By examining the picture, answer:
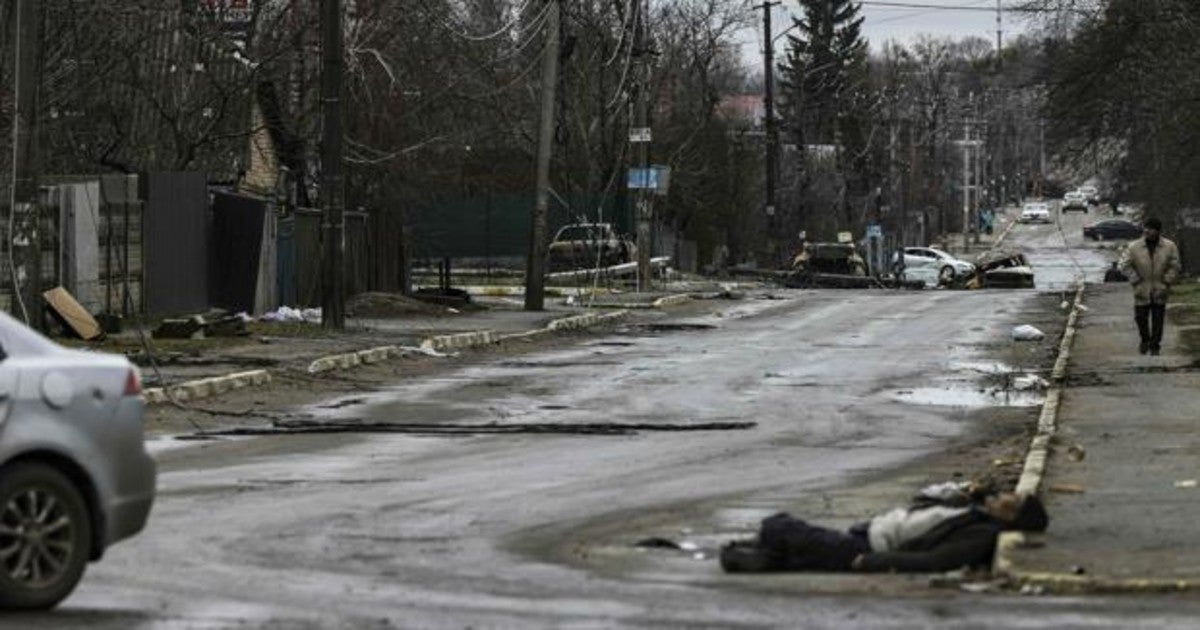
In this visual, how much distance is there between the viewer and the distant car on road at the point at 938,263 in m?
75.8

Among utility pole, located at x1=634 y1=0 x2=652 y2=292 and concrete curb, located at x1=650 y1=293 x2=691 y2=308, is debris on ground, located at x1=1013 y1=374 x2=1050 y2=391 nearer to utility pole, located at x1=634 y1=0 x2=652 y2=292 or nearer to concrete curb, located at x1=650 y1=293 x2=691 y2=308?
concrete curb, located at x1=650 y1=293 x2=691 y2=308

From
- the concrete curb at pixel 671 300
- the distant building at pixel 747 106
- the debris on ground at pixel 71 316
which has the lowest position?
the concrete curb at pixel 671 300

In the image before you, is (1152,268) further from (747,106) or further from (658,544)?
(747,106)

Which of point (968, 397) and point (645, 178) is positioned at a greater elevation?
point (645, 178)

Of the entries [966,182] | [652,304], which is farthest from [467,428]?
[966,182]

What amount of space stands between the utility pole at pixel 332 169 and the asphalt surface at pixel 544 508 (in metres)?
4.88

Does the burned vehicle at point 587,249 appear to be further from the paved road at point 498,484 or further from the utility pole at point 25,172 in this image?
the utility pole at point 25,172

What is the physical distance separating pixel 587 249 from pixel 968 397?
36332 millimetres

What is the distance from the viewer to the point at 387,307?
118 ft

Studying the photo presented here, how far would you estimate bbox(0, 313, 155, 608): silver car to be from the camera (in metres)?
8.70

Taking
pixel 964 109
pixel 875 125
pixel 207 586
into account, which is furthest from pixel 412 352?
pixel 964 109

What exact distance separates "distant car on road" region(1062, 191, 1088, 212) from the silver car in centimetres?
16447

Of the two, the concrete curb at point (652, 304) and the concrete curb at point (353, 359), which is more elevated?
the concrete curb at point (353, 359)

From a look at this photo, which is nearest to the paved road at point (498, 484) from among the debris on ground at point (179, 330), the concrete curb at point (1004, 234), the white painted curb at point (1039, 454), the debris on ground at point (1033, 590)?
the white painted curb at point (1039, 454)
